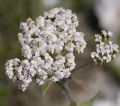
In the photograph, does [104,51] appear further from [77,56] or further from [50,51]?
[77,56]

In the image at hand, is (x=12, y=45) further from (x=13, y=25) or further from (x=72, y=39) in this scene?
→ (x=72, y=39)

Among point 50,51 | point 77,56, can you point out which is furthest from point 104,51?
point 77,56

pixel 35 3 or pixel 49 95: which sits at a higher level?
pixel 35 3

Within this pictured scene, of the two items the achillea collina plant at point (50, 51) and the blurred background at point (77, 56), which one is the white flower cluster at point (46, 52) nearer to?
the achillea collina plant at point (50, 51)

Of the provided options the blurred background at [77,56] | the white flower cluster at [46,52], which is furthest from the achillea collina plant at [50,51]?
the blurred background at [77,56]

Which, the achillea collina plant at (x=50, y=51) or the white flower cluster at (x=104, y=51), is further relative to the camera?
the white flower cluster at (x=104, y=51)

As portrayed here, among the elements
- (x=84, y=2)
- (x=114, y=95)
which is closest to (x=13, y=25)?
(x=84, y=2)

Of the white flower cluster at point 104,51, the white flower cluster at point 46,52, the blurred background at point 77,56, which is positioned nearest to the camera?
→ the white flower cluster at point 46,52
